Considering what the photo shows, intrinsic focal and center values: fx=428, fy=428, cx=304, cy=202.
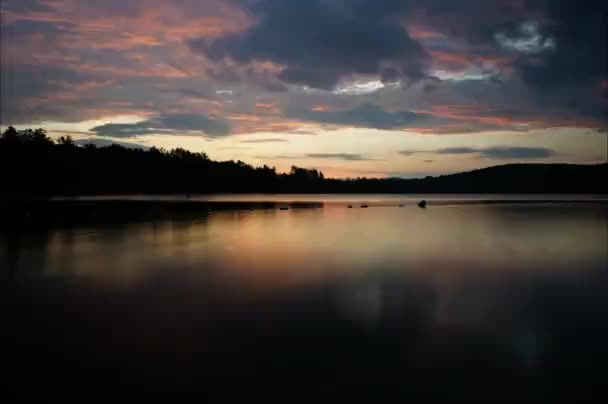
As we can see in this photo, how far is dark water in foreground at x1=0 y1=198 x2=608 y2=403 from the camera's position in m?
7.01

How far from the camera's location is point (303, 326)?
10125 mm

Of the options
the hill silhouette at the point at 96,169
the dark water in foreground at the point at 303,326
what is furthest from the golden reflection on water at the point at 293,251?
the hill silhouette at the point at 96,169

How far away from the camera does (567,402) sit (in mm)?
6586

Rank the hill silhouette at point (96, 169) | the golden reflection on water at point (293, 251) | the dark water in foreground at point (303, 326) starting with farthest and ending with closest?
the hill silhouette at point (96, 169), the golden reflection on water at point (293, 251), the dark water in foreground at point (303, 326)

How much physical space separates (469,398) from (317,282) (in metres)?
9.32

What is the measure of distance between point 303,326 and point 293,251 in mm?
14216

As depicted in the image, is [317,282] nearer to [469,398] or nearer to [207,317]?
[207,317]

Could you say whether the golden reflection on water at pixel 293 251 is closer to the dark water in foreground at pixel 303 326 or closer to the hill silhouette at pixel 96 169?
the dark water in foreground at pixel 303 326

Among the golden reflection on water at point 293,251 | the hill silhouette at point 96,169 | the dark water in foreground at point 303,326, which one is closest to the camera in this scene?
the dark water in foreground at point 303,326

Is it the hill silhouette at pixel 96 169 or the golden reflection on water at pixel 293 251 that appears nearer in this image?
the golden reflection on water at pixel 293 251

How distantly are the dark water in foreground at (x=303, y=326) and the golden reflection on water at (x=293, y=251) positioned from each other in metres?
0.22

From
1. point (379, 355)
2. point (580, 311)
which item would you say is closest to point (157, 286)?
point (379, 355)

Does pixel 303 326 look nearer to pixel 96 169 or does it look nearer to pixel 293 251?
pixel 293 251

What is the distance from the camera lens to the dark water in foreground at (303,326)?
701 cm
